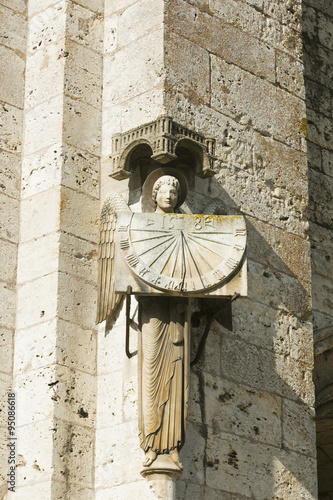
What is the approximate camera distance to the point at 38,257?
240 inches

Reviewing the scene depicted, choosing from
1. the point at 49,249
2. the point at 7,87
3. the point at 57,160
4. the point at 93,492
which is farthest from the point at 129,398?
the point at 7,87

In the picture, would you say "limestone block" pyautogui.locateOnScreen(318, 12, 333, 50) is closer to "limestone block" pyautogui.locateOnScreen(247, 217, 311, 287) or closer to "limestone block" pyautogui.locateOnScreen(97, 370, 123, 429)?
"limestone block" pyautogui.locateOnScreen(247, 217, 311, 287)

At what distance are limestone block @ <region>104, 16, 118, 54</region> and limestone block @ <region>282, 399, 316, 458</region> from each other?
7.42 ft

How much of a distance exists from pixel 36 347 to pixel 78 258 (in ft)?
1.72

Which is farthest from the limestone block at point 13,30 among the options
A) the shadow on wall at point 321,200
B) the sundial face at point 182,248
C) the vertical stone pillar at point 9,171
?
the shadow on wall at point 321,200

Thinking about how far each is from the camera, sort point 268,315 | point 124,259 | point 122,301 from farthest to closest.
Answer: point 268,315
point 122,301
point 124,259

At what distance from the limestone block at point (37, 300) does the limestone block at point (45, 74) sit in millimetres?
1117

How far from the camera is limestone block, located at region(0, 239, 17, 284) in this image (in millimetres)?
6176

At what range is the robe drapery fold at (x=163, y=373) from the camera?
5379 millimetres

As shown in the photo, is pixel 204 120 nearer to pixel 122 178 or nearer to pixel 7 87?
pixel 122 178

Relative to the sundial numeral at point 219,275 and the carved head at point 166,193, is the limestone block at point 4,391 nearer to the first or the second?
the carved head at point 166,193

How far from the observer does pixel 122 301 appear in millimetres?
5895

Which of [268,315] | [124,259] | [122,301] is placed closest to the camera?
Result: [124,259]

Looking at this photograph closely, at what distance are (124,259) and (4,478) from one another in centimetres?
129
